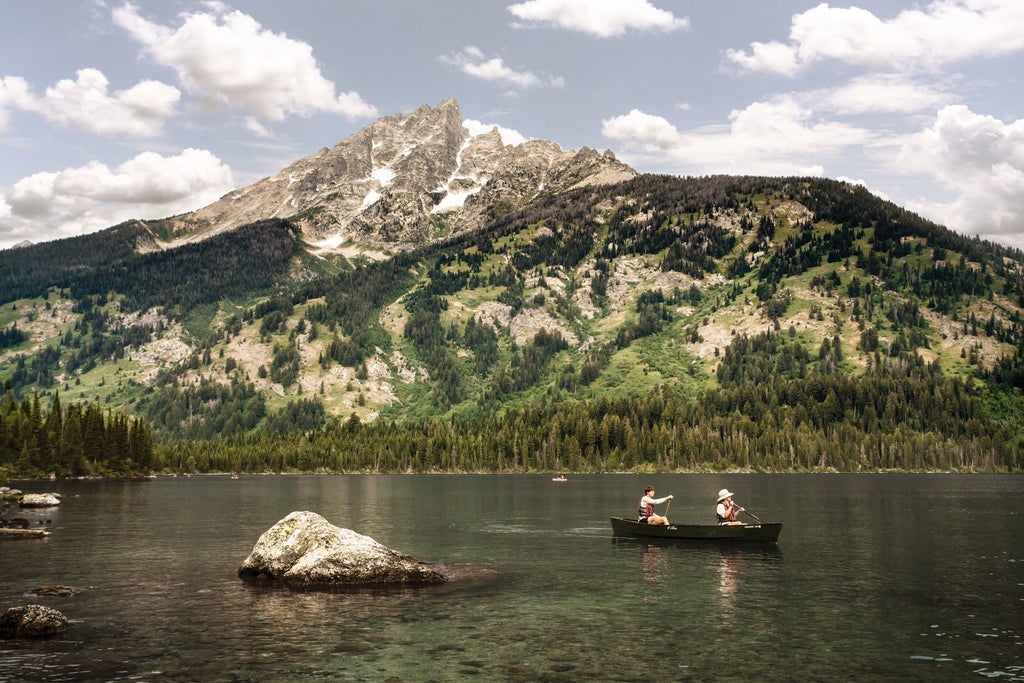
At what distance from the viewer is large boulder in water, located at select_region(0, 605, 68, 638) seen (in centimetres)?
4150

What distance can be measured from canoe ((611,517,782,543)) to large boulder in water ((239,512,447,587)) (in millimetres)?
34121

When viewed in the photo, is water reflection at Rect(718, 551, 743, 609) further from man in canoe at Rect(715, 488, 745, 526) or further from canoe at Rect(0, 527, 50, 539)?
canoe at Rect(0, 527, 50, 539)

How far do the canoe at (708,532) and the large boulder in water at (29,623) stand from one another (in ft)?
199

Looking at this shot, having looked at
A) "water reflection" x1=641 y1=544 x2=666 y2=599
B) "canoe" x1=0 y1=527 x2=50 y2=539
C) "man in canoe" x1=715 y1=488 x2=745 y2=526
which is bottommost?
"water reflection" x1=641 y1=544 x2=666 y2=599

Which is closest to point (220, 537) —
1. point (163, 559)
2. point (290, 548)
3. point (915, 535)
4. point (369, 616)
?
point (163, 559)

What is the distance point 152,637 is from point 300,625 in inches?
297

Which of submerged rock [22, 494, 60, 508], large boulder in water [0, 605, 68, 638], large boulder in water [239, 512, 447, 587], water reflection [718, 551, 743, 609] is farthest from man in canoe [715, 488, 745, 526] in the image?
submerged rock [22, 494, 60, 508]

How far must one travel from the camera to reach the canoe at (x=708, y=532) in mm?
84125

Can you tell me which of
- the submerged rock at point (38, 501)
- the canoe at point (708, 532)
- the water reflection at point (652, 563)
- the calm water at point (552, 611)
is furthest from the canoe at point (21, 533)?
the water reflection at point (652, 563)

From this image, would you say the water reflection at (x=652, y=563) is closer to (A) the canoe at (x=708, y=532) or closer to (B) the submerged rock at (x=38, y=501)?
(A) the canoe at (x=708, y=532)

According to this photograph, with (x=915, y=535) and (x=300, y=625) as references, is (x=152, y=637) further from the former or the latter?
(x=915, y=535)

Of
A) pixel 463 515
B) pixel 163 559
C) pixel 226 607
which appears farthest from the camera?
pixel 463 515

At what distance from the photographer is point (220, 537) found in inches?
3679

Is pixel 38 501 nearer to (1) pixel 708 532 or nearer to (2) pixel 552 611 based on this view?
(1) pixel 708 532
